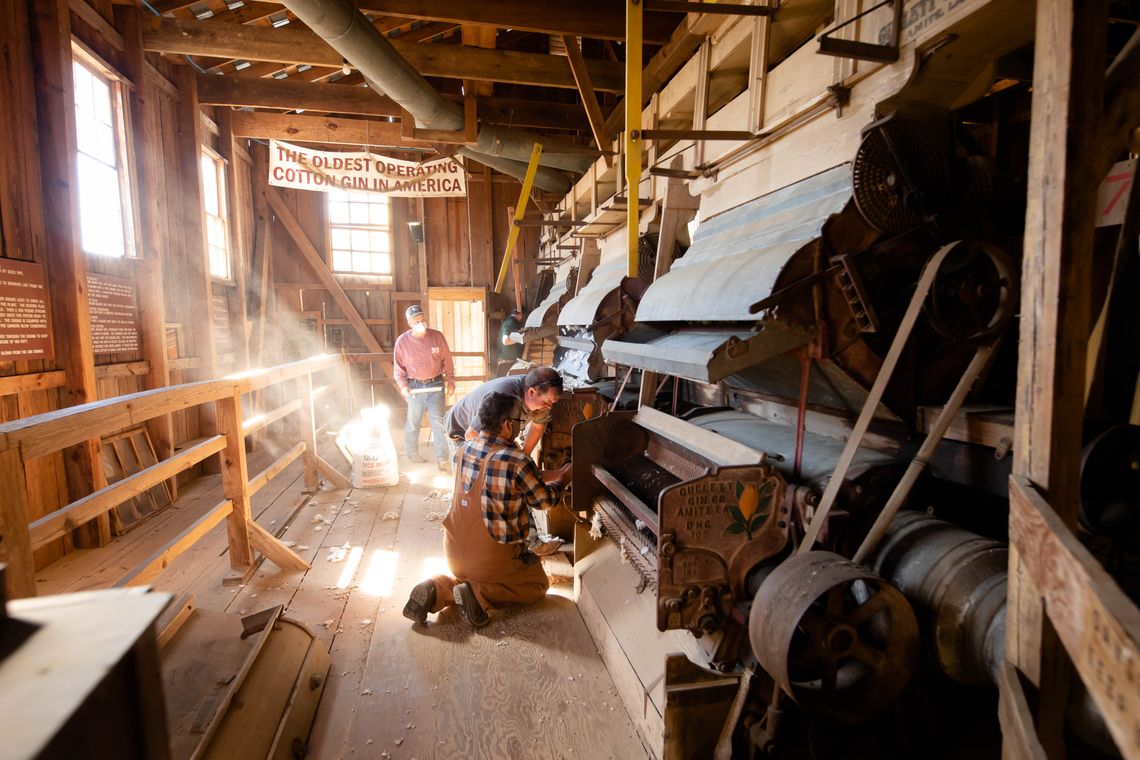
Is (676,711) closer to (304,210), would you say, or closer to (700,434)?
(700,434)

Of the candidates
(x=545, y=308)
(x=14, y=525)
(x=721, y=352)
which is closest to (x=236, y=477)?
(x=14, y=525)

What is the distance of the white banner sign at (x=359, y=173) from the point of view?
8.17 metres

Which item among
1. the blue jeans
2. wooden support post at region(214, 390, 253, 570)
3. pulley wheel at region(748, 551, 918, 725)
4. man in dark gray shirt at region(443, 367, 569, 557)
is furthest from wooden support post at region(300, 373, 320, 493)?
pulley wheel at region(748, 551, 918, 725)

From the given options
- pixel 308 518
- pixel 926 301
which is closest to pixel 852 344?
pixel 926 301

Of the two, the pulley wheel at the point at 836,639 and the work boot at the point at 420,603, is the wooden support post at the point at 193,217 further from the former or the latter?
the pulley wheel at the point at 836,639

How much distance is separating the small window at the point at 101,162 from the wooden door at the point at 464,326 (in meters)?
5.28

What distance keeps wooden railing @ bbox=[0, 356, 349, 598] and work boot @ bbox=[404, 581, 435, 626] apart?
1270 millimetres

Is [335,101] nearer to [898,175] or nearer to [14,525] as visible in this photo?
[14,525]

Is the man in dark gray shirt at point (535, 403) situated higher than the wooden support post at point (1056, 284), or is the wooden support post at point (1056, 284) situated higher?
the wooden support post at point (1056, 284)

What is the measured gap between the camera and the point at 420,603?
11.2 feet

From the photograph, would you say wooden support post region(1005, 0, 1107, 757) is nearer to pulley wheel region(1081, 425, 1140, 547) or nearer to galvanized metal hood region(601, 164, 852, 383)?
pulley wheel region(1081, 425, 1140, 547)

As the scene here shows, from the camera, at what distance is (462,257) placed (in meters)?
10.6

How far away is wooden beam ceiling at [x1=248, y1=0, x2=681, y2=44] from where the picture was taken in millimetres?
4695

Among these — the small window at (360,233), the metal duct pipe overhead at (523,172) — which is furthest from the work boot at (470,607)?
the small window at (360,233)
